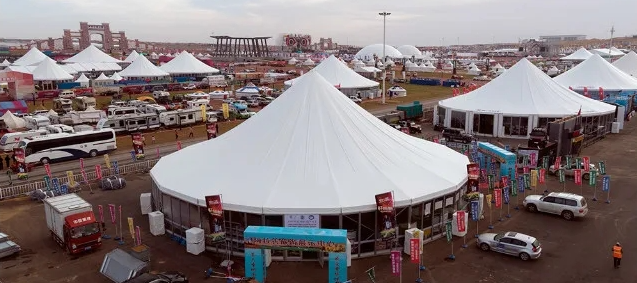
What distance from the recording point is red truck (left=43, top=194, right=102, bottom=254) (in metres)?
19.1

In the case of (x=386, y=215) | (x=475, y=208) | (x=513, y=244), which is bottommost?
(x=513, y=244)

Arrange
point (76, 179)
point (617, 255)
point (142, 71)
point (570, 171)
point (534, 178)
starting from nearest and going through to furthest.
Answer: point (617, 255) → point (534, 178) → point (570, 171) → point (76, 179) → point (142, 71)

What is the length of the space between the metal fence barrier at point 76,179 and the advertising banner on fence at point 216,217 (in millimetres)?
15524

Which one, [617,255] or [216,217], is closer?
[617,255]

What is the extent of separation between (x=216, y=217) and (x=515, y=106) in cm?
3218

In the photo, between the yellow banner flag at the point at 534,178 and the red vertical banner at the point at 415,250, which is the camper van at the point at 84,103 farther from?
the red vertical banner at the point at 415,250

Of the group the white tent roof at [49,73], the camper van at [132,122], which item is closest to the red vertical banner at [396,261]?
the camper van at [132,122]

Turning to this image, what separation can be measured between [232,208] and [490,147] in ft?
60.0

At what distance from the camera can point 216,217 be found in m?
18.3

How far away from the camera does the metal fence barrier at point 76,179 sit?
2712 cm

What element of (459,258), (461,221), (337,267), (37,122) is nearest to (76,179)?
(37,122)

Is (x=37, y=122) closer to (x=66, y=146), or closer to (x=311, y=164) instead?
(x=66, y=146)

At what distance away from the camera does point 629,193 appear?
2655 centimetres

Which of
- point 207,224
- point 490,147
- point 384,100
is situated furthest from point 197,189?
point 384,100
